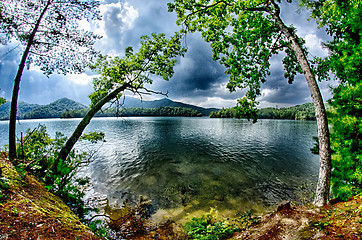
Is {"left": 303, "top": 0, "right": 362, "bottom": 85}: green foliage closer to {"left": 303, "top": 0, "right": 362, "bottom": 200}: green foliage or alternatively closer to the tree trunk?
{"left": 303, "top": 0, "right": 362, "bottom": 200}: green foliage

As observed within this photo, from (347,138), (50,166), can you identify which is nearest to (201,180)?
(347,138)

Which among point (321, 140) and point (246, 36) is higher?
point (246, 36)

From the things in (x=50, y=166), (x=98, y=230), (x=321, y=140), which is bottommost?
(x=98, y=230)

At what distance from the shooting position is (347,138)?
20.4ft

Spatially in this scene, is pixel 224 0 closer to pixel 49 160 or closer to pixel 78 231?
pixel 78 231

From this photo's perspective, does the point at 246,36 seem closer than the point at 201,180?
Yes

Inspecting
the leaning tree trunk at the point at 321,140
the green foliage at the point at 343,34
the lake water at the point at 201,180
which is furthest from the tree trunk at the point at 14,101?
the green foliage at the point at 343,34

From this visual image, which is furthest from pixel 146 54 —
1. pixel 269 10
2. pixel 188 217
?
pixel 188 217

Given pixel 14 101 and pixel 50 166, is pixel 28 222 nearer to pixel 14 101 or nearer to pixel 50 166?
pixel 50 166

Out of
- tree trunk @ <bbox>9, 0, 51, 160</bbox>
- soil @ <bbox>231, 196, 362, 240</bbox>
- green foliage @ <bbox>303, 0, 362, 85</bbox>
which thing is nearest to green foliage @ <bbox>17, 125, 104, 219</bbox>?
tree trunk @ <bbox>9, 0, 51, 160</bbox>

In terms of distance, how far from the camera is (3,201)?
9.80ft

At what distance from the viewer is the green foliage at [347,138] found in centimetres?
580

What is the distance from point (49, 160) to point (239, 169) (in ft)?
57.9

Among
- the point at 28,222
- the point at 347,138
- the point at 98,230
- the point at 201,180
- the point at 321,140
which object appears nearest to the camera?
the point at 28,222
